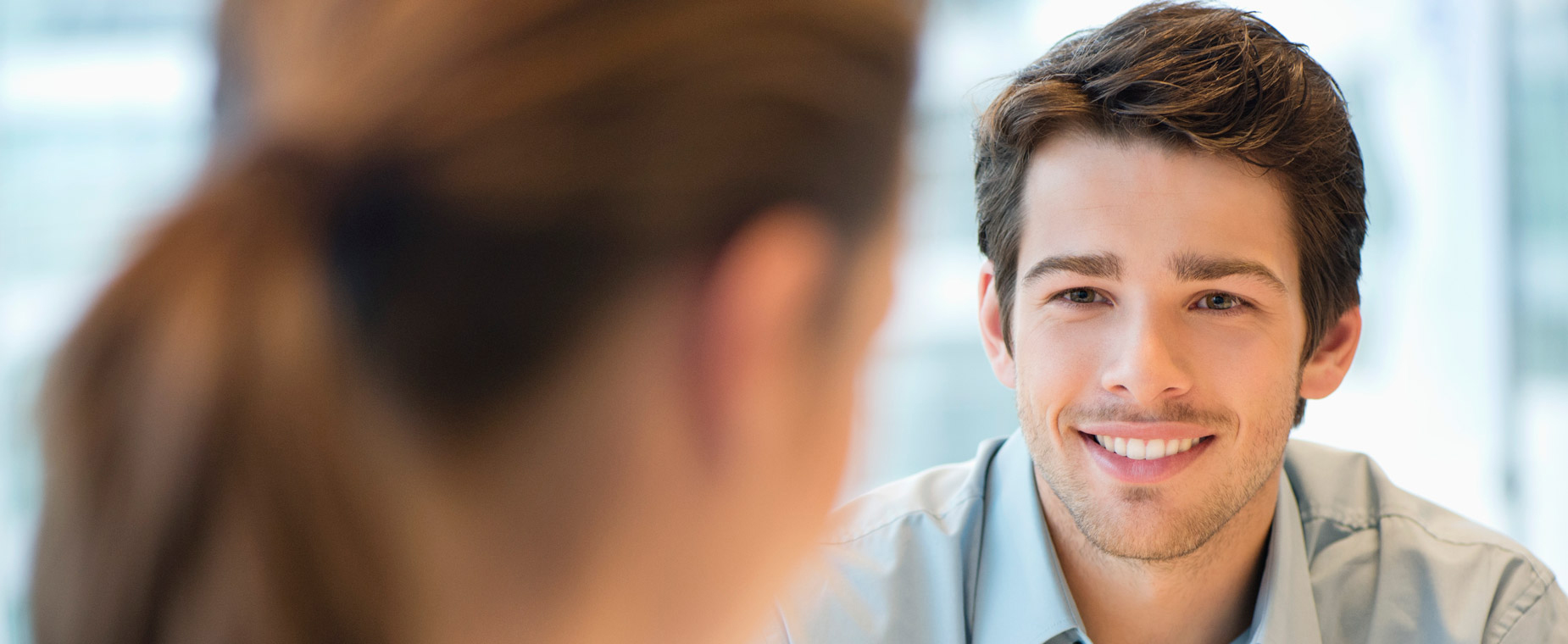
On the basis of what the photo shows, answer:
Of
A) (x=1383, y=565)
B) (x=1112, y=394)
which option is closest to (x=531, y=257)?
(x=1112, y=394)

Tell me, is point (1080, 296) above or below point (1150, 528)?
above

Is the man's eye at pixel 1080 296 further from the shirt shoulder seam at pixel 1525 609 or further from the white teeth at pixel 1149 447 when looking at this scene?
the shirt shoulder seam at pixel 1525 609

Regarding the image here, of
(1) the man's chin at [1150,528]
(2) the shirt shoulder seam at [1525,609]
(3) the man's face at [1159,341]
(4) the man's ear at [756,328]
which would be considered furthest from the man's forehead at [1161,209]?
(4) the man's ear at [756,328]

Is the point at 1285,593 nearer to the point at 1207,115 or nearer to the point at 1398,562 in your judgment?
the point at 1398,562

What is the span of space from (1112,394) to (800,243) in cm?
107

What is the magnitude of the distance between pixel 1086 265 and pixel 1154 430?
0.75 feet

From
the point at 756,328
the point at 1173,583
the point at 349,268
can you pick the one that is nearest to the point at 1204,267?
the point at 1173,583

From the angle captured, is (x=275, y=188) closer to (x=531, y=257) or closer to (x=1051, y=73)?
(x=531, y=257)

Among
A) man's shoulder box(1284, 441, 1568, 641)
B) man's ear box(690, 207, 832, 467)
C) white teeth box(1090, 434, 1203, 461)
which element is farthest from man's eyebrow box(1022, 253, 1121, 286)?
man's ear box(690, 207, 832, 467)

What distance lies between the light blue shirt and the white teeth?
0.54ft

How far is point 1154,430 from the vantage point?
142 centimetres

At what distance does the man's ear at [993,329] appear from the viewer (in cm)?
167

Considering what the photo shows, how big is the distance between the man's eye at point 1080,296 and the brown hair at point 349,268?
1.14 metres

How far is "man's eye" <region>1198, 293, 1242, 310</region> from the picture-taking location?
146cm
